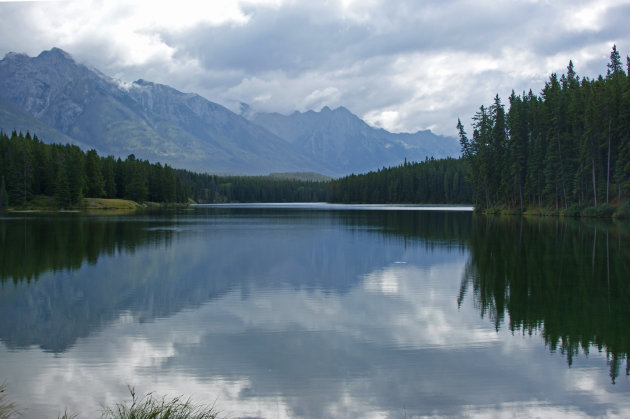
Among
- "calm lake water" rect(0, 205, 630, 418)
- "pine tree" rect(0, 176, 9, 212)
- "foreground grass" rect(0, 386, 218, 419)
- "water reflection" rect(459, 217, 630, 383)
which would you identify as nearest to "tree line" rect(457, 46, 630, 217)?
"water reflection" rect(459, 217, 630, 383)

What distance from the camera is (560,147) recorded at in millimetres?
80812

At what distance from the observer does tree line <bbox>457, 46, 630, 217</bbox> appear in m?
70.8

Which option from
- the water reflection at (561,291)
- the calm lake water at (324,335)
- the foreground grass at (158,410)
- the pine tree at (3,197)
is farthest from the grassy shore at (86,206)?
the foreground grass at (158,410)

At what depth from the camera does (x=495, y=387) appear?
11242 millimetres

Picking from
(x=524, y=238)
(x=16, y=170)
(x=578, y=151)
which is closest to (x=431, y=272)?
(x=524, y=238)

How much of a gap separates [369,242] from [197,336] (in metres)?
29.3

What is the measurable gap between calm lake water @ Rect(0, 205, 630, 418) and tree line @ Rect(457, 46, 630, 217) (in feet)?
152

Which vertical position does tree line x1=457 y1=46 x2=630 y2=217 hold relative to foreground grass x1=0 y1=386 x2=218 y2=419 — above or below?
above

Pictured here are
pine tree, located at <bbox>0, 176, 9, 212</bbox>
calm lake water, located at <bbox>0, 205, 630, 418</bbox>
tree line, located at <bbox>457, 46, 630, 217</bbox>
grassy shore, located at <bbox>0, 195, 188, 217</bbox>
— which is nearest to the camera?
calm lake water, located at <bbox>0, 205, 630, 418</bbox>

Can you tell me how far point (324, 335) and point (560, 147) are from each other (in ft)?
249

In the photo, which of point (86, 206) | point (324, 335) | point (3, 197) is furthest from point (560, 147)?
point (3, 197)

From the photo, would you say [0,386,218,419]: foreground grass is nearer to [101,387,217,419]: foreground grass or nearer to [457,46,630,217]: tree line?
[101,387,217,419]: foreground grass

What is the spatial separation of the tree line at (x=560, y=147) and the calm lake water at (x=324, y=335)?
152ft

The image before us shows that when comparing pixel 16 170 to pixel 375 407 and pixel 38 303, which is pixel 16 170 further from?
pixel 375 407
